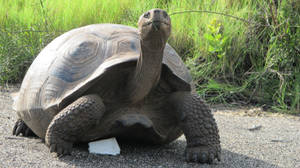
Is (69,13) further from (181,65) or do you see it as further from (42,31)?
(181,65)

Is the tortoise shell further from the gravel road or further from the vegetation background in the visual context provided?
the vegetation background

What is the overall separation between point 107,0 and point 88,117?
4.42 metres

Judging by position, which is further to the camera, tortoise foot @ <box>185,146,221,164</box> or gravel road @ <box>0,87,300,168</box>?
tortoise foot @ <box>185,146,221,164</box>

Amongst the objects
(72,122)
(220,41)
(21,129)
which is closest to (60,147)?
(72,122)

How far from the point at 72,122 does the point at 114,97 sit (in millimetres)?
334

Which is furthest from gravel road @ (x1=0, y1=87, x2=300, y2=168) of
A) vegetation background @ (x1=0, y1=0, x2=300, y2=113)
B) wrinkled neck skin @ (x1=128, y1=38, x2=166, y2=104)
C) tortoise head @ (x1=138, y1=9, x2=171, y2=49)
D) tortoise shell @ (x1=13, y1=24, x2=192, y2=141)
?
vegetation background @ (x1=0, y1=0, x2=300, y2=113)

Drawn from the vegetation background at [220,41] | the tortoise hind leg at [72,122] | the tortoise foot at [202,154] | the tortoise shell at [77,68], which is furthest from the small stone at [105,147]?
the vegetation background at [220,41]

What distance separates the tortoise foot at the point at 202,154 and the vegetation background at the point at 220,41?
261 centimetres

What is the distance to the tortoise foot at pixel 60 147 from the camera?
263 cm

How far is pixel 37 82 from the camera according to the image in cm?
292

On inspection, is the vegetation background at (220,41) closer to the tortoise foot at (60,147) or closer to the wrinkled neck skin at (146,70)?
the wrinkled neck skin at (146,70)

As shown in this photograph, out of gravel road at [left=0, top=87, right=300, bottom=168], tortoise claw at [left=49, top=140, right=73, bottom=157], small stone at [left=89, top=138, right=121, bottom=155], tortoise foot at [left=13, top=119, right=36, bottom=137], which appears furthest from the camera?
tortoise foot at [left=13, top=119, right=36, bottom=137]

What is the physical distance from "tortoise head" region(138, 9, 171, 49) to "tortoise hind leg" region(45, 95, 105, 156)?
1.76ft

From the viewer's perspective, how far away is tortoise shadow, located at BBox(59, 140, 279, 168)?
2555mm
